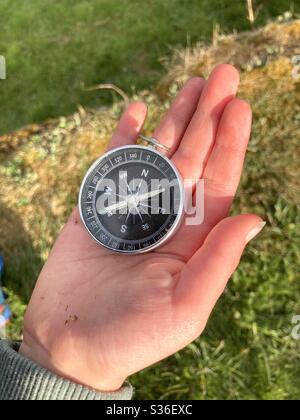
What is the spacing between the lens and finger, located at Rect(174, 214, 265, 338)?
2.72m

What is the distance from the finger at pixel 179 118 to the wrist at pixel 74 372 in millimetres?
1529

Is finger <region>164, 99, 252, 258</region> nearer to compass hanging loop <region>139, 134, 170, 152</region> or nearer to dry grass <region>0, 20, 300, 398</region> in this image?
compass hanging loop <region>139, 134, 170, 152</region>

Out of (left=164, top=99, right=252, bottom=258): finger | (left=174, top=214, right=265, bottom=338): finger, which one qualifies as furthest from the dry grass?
(left=174, top=214, right=265, bottom=338): finger

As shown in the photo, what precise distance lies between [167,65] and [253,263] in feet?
7.51

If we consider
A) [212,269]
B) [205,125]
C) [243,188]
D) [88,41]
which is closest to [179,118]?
[205,125]

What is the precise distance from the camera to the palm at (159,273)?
2756mm

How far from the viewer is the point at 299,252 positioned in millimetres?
4160

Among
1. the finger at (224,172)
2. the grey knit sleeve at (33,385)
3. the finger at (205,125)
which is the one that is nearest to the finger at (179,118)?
the finger at (205,125)

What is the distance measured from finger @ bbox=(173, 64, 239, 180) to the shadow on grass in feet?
6.14

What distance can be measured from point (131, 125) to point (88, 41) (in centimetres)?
240

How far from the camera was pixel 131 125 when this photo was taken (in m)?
3.72

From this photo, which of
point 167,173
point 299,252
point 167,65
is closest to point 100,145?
point 167,65

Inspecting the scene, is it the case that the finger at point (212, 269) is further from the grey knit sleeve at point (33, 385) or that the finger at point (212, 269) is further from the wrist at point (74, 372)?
the grey knit sleeve at point (33, 385)

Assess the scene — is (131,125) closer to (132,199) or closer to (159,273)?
(132,199)
